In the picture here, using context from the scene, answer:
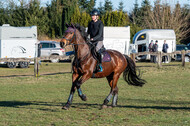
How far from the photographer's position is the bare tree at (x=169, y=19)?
180ft

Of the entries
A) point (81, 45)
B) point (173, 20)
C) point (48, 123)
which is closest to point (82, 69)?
point (81, 45)

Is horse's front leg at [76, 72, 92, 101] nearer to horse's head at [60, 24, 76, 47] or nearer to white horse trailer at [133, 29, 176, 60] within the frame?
horse's head at [60, 24, 76, 47]

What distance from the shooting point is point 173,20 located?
55531 millimetres

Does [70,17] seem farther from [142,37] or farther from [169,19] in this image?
[142,37]

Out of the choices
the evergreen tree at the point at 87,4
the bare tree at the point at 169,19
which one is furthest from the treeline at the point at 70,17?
the evergreen tree at the point at 87,4

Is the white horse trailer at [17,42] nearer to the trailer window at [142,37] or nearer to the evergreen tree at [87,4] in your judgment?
the trailer window at [142,37]

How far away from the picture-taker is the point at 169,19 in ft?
184

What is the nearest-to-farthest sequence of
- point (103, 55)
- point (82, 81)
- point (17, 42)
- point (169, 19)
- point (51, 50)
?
point (82, 81) → point (103, 55) → point (17, 42) → point (51, 50) → point (169, 19)

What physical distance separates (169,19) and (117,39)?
2332cm

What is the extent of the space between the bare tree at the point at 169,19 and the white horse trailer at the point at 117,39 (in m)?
20.2

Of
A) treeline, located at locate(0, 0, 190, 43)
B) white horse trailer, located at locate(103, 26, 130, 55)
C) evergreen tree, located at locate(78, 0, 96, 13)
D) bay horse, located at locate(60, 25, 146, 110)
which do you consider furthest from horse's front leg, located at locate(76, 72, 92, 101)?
evergreen tree, located at locate(78, 0, 96, 13)

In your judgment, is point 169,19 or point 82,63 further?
point 169,19

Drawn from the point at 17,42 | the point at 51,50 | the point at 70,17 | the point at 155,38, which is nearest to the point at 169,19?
the point at 70,17

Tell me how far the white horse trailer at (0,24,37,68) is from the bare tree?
30.5 metres
